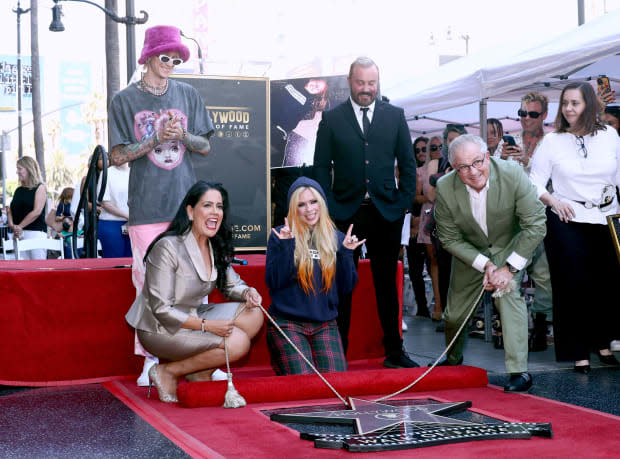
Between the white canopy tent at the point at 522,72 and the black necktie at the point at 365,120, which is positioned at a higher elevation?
the white canopy tent at the point at 522,72

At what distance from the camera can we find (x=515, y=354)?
4484mm

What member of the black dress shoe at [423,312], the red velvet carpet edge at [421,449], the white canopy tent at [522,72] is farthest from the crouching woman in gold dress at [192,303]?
the black dress shoe at [423,312]

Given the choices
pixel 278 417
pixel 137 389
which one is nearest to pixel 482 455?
pixel 278 417

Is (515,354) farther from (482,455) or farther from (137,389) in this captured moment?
(137,389)

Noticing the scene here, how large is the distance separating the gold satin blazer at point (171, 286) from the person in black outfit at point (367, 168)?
40.5 inches

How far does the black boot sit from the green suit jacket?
65.0 inches

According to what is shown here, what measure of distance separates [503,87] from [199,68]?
268 centimetres

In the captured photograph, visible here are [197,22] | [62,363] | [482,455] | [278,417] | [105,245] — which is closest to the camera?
[482,455]

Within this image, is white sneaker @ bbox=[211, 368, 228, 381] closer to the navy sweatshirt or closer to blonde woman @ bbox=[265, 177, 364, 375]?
blonde woman @ bbox=[265, 177, 364, 375]

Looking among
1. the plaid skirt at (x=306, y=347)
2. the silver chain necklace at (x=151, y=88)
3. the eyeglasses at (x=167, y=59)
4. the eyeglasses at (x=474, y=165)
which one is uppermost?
the eyeglasses at (x=167, y=59)

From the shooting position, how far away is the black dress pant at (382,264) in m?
5.09

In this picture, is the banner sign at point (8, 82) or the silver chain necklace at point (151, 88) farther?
the banner sign at point (8, 82)

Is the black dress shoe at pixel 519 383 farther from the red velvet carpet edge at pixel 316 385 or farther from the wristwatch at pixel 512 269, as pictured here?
the wristwatch at pixel 512 269

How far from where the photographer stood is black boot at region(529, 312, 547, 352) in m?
6.14
